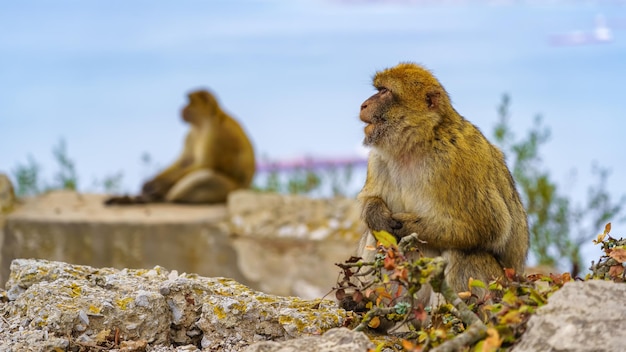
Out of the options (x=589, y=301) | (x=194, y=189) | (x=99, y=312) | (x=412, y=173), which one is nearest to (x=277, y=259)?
(x=194, y=189)

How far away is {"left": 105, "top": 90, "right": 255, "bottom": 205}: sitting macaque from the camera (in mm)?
13352

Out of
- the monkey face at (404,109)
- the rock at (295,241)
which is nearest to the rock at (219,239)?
the rock at (295,241)

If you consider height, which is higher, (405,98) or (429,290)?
(405,98)

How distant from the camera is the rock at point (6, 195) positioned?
1187 cm

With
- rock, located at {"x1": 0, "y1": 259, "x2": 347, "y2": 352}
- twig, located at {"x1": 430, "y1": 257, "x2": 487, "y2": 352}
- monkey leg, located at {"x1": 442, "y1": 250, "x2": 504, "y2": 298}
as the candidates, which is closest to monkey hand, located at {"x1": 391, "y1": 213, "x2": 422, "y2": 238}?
monkey leg, located at {"x1": 442, "y1": 250, "x2": 504, "y2": 298}

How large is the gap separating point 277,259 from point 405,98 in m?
6.16

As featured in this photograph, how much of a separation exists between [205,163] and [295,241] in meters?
3.57

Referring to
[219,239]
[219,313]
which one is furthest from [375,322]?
[219,239]

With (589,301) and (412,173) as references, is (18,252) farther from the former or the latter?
(589,301)

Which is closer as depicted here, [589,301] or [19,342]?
[589,301]

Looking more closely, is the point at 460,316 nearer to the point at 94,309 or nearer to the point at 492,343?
the point at 492,343

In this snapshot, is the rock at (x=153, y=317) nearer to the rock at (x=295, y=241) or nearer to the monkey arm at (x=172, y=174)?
the rock at (x=295, y=241)

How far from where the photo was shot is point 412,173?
499cm

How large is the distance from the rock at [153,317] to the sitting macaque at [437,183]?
0.91 meters
